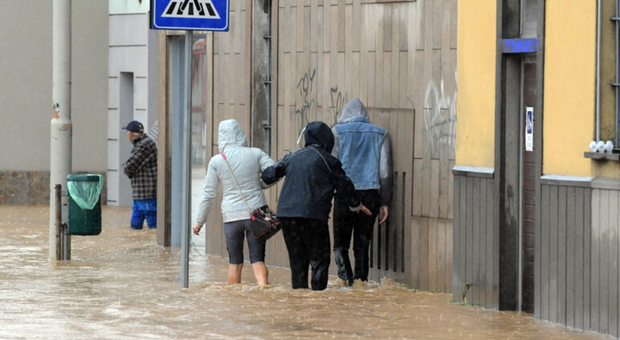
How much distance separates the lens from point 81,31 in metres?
22.2

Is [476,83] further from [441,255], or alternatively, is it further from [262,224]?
[262,224]

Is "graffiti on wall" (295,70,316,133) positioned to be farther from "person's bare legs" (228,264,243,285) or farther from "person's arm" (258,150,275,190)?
"person's bare legs" (228,264,243,285)

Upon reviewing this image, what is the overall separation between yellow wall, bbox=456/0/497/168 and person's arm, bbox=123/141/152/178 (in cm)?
852

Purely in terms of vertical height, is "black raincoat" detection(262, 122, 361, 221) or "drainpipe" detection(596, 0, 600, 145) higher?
"drainpipe" detection(596, 0, 600, 145)

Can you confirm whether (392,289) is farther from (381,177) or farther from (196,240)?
(196,240)

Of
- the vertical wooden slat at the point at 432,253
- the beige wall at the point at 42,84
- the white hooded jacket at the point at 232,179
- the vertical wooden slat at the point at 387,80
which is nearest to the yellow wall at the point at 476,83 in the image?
the vertical wooden slat at the point at 432,253

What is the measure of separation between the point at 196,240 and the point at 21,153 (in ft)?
23.0

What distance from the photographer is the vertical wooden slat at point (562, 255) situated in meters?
8.60

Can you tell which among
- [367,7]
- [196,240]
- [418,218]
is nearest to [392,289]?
[418,218]

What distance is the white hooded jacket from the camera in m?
10.5

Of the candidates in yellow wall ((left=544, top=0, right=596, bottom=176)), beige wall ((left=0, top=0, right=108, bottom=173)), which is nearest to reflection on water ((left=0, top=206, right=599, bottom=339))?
yellow wall ((left=544, top=0, right=596, bottom=176))

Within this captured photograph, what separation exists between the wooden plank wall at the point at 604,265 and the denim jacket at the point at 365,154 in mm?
3106

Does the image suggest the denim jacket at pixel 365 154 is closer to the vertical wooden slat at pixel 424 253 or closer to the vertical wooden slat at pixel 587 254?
the vertical wooden slat at pixel 424 253

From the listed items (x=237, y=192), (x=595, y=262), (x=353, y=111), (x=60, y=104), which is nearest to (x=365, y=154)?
(x=353, y=111)
